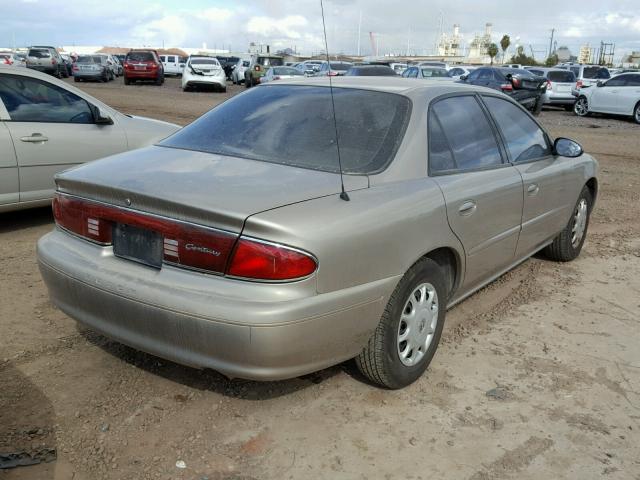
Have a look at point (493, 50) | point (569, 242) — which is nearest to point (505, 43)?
point (493, 50)

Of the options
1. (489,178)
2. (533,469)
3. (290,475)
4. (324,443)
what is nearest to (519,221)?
(489,178)

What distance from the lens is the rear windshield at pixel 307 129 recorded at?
3.27 meters

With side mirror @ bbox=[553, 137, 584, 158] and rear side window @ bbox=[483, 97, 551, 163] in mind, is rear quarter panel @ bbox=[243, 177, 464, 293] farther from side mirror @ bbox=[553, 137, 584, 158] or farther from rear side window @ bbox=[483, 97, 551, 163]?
side mirror @ bbox=[553, 137, 584, 158]

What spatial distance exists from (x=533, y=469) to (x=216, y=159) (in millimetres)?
2112

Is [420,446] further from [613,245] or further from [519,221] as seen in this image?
[613,245]

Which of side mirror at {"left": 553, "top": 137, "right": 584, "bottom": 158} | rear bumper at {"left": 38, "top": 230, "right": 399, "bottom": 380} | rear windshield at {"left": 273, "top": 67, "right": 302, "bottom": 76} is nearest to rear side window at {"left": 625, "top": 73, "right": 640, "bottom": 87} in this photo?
rear windshield at {"left": 273, "top": 67, "right": 302, "bottom": 76}

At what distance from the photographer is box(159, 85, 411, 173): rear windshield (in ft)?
10.7

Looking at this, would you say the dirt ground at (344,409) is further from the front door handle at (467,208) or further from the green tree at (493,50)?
the green tree at (493,50)

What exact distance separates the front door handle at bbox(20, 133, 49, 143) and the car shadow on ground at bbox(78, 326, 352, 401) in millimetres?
2994

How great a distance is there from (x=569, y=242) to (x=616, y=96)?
16351 mm

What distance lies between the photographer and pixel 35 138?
579cm

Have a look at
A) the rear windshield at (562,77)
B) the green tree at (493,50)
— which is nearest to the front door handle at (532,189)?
the rear windshield at (562,77)

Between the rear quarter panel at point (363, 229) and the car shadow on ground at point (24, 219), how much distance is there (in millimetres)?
4402

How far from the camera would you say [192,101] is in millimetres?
22969
